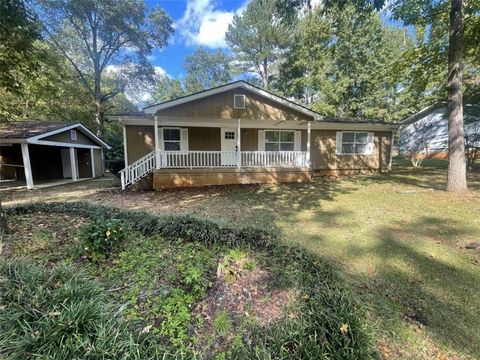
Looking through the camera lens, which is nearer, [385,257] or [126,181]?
[385,257]

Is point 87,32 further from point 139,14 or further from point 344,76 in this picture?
point 344,76

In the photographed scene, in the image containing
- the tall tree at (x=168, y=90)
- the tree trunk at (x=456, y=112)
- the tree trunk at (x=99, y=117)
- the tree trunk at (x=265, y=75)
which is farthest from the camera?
the tall tree at (x=168, y=90)

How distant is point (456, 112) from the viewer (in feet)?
24.9

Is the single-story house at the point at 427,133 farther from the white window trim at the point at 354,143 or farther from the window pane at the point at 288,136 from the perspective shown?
the window pane at the point at 288,136

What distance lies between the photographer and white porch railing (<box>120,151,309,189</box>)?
1015 centimetres

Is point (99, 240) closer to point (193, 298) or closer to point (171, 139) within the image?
point (193, 298)

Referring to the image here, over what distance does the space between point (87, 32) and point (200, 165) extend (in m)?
19.0

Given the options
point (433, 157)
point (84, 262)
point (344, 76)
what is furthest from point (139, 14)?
point (433, 157)

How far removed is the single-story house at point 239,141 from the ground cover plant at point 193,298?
21.5 ft

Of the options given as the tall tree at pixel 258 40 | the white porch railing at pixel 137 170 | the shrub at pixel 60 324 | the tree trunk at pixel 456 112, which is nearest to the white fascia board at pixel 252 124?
the white porch railing at pixel 137 170

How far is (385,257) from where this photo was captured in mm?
3873

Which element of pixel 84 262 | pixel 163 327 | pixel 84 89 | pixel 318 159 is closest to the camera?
pixel 163 327

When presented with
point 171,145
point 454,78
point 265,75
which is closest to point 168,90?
point 265,75

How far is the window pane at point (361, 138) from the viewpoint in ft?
45.2
